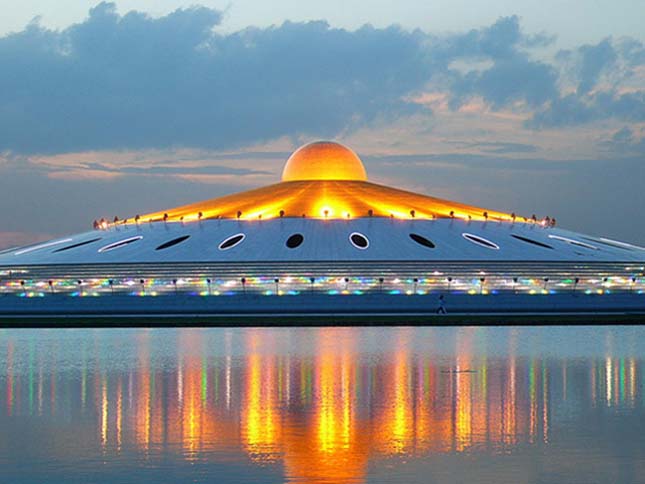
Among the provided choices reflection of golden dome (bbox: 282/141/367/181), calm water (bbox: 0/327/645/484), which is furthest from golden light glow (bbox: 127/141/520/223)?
calm water (bbox: 0/327/645/484)

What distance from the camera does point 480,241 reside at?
189ft

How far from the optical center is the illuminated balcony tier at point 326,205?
62062 millimetres

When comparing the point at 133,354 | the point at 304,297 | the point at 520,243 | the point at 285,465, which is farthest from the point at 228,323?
the point at 285,465

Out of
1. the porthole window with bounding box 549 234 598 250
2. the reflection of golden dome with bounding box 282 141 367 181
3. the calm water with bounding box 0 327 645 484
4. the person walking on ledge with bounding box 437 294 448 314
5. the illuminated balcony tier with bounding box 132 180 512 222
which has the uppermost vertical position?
the reflection of golden dome with bounding box 282 141 367 181

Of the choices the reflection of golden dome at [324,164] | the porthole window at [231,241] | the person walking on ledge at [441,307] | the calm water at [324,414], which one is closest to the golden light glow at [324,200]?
the reflection of golden dome at [324,164]

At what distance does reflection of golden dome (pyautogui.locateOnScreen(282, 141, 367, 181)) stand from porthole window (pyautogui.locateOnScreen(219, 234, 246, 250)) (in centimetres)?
1175

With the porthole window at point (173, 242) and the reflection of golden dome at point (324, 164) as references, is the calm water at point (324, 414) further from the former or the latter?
the reflection of golden dome at point (324, 164)

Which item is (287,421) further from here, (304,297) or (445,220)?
(445,220)

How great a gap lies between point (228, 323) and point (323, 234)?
1661cm

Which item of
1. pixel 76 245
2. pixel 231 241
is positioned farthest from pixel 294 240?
pixel 76 245

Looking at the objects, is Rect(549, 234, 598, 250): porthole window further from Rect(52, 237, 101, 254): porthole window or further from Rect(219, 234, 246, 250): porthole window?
Rect(52, 237, 101, 254): porthole window

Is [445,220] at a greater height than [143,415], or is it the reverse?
[445,220]

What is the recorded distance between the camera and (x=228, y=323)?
41594 millimetres

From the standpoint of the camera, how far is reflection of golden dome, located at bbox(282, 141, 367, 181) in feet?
225
